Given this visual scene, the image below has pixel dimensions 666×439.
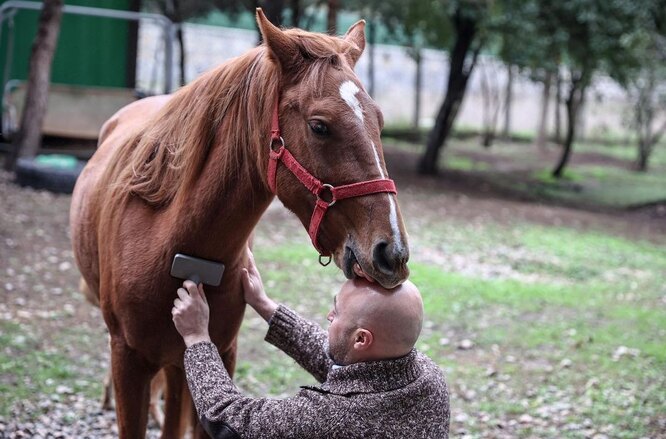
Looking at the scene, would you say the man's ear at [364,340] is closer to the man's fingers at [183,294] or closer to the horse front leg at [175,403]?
the man's fingers at [183,294]

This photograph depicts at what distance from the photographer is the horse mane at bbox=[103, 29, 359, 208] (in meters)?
2.34

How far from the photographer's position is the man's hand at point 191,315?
7.88 ft

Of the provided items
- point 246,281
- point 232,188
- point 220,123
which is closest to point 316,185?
point 232,188

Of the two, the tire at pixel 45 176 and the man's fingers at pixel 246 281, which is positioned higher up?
the man's fingers at pixel 246 281

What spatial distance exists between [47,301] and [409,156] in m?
11.4

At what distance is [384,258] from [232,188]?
66 cm

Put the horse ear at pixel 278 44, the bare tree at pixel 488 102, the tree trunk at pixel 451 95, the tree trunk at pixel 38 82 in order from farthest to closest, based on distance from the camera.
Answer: the bare tree at pixel 488 102 < the tree trunk at pixel 451 95 < the tree trunk at pixel 38 82 < the horse ear at pixel 278 44

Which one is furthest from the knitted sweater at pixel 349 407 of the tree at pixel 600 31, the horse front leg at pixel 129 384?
the tree at pixel 600 31

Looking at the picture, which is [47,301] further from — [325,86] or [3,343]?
[325,86]

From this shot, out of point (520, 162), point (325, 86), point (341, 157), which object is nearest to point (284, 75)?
point (325, 86)

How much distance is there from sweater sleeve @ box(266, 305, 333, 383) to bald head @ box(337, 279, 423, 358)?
1.87 feet

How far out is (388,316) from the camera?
2.01 metres

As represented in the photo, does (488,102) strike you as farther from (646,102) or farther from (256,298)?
(256,298)

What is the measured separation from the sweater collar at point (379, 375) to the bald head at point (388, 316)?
0.02 metres
